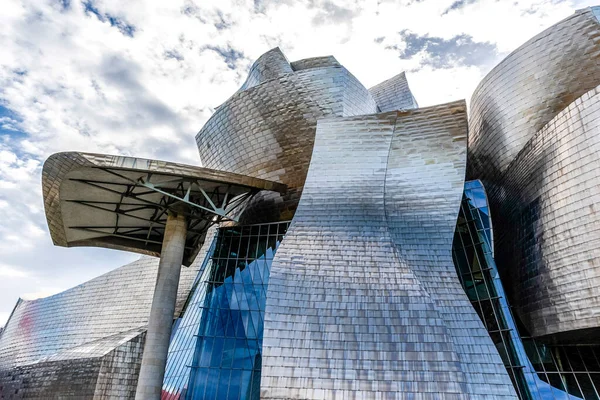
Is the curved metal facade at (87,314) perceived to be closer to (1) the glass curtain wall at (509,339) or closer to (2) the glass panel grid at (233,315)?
(2) the glass panel grid at (233,315)

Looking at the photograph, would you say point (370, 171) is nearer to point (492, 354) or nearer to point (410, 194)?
point (410, 194)

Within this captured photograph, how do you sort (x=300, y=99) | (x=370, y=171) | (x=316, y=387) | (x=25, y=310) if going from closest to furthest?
1. (x=316, y=387)
2. (x=370, y=171)
3. (x=300, y=99)
4. (x=25, y=310)

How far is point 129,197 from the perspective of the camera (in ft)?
57.3

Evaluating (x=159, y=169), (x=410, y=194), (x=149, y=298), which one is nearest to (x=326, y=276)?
(x=410, y=194)

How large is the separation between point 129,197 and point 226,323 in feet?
23.1

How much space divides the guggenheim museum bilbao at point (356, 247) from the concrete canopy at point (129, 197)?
97mm

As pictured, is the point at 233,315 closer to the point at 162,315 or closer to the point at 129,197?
the point at 162,315

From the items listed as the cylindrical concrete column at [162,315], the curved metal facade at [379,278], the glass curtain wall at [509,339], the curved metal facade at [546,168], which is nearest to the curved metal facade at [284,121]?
the curved metal facade at [379,278]

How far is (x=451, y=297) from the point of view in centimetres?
1273

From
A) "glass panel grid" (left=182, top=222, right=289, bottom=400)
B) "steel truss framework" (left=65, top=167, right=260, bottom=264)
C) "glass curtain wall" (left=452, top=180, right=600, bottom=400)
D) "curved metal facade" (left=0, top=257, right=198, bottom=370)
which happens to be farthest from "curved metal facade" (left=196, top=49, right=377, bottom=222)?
"glass curtain wall" (left=452, top=180, right=600, bottom=400)

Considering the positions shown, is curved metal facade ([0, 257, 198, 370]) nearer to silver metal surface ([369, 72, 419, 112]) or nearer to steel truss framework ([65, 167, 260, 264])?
steel truss framework ([65, 167, 260, 264])

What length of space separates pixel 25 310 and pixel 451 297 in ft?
93.6

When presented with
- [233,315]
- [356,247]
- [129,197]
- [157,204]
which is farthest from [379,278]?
[129,197]

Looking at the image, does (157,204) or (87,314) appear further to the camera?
(87,314)
